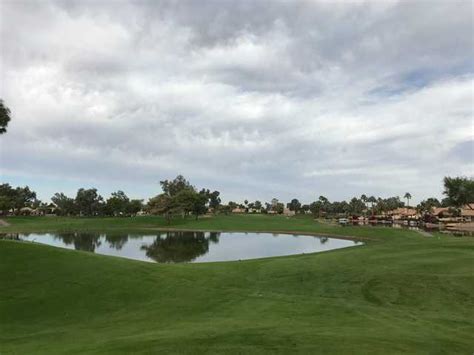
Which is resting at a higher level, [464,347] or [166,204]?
[166,204]

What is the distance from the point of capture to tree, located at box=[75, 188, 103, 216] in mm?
160375

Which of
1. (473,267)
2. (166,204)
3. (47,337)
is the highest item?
(166,204)

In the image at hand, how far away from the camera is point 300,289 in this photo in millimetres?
19828

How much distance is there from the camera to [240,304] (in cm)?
1691

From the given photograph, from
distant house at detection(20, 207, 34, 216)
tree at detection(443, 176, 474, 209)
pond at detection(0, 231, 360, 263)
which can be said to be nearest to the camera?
pond at detection(0, 231, 360, 263)

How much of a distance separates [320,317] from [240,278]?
25.3 ft

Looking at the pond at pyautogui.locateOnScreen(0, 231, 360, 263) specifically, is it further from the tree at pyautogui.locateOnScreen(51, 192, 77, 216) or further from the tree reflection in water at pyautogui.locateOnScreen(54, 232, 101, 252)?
the tree at pyautogui.locateOnScreen(51, 192, 77, 216)

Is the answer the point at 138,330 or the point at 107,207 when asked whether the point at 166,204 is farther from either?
the point at 138,330

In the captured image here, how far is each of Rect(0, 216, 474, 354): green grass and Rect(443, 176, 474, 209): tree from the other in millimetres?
96952

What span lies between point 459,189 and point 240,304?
374ft

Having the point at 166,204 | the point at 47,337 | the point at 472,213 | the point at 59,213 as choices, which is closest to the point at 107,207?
the point at 59,213

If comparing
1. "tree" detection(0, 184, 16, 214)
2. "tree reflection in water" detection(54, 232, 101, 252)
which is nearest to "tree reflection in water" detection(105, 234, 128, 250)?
"tree reflection in water" detection(54, 232, 101, 252)

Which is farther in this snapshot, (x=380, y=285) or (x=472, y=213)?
(x=472, y=213)

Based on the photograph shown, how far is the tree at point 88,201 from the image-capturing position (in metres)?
160
